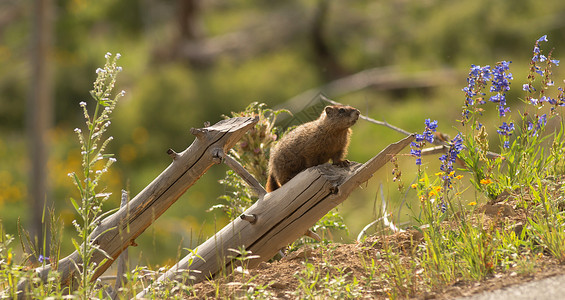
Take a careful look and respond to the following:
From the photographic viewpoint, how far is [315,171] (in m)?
4.19

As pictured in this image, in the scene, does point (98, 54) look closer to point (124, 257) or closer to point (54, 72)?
point (54, 72)

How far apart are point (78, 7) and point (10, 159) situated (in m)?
4.91

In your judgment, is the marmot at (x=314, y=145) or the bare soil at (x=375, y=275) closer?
the bare soil at (x=375, y=275)

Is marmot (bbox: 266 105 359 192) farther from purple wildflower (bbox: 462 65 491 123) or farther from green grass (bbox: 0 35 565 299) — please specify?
purple wildflower (bbox: 462 65 491 123)

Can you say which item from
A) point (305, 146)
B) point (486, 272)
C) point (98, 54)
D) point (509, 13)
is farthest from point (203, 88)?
point (486, 272)

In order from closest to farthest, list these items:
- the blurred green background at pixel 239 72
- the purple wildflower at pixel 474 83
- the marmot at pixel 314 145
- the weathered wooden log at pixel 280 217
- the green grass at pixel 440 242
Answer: the green grass at pixel 440 242 → the weathered wooden log at pixel 280 217 → the purple wildflower at pixel 474 83 → the marmot at pixel 314 145 → the blurred green background at pixel 239 72

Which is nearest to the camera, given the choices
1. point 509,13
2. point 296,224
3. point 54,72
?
point 296,224

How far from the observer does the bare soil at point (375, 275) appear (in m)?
3.44

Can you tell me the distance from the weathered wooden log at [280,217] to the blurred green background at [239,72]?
4764 mm

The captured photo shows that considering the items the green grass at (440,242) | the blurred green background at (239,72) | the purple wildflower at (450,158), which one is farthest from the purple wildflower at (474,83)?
the blurred green background at (239,72)

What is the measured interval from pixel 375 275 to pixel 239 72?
1262 centimetres

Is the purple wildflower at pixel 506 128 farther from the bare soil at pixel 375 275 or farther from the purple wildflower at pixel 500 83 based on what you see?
the bare soil at pixel 375 275

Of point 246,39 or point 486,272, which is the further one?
point 246,39

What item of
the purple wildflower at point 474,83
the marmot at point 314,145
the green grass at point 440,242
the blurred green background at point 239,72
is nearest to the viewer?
the green grass at point 440,242
